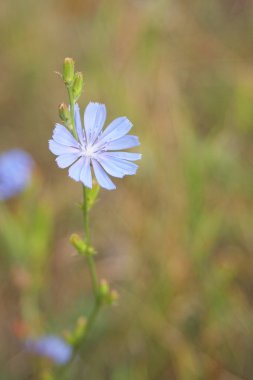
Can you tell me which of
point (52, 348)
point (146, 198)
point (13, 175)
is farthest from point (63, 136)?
point (146, 198)

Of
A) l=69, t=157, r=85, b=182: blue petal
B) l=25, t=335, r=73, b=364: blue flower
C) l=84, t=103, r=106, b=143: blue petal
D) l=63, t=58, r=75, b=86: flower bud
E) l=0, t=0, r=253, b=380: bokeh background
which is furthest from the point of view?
l=0, t=0, r=253, b=380: bokeh background

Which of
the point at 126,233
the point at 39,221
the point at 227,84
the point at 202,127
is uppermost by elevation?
the point at 227,84

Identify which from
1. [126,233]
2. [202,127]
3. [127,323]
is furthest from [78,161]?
[202,127]

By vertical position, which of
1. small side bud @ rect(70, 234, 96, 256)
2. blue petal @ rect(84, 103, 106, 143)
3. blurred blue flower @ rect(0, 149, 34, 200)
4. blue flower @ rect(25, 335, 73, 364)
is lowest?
blue flower @ rect(25, 335, 73, 364)

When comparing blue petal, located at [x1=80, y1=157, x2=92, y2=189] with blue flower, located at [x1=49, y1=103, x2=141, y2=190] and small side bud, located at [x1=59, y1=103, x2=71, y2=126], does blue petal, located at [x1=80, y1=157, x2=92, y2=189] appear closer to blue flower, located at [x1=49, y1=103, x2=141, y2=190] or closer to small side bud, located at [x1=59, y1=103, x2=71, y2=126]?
blue flower, located at [x1=49, y1=103, x2=141, y2=190]

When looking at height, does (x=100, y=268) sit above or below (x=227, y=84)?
below

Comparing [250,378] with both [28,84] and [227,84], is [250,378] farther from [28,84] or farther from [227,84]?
[28,84]

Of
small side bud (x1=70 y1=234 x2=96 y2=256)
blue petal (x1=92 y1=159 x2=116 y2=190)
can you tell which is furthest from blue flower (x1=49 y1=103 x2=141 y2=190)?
small side bud (x1=70 y1=234 x2=96 y2=256)

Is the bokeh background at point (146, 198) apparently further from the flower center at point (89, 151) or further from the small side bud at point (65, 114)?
the small side bud at point (65, 114)
